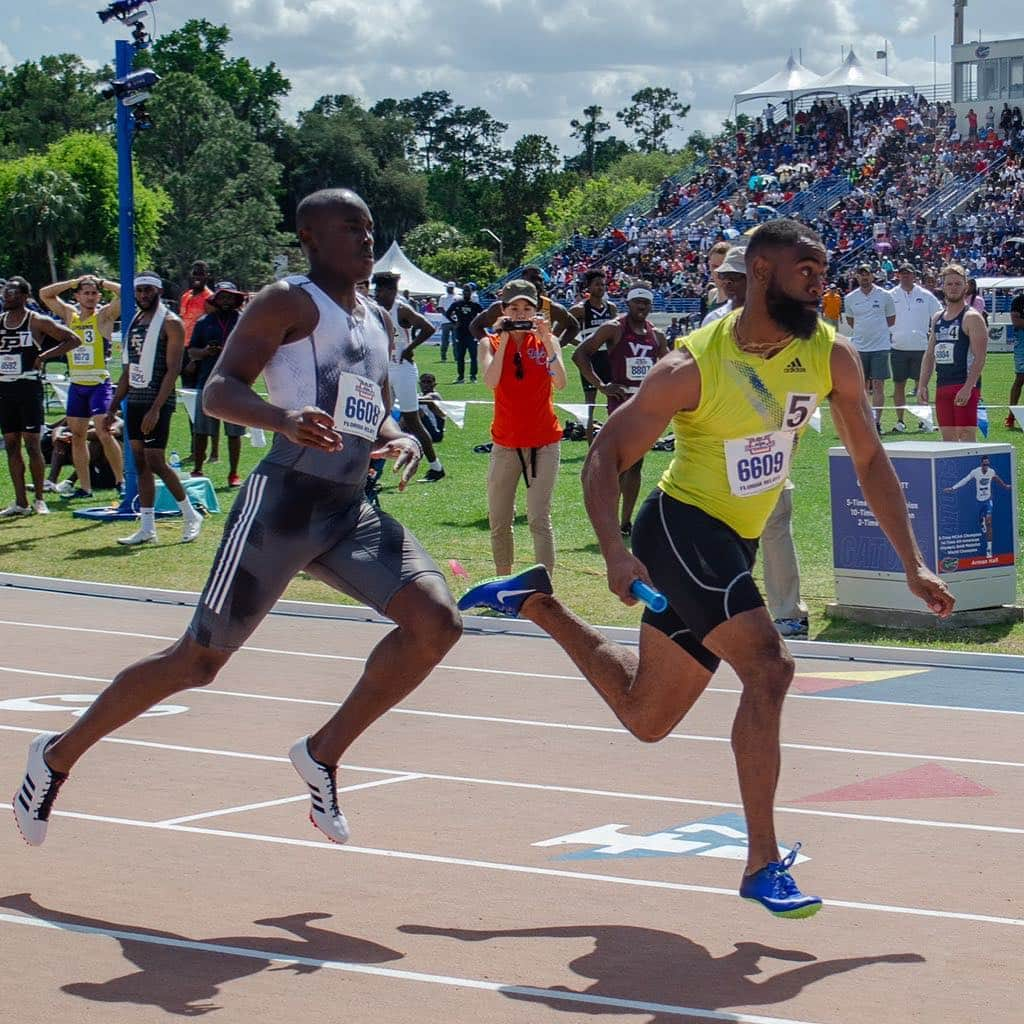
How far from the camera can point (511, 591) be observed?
17.9ft

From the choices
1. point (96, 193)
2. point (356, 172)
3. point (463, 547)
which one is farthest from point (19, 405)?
point (356, 172)

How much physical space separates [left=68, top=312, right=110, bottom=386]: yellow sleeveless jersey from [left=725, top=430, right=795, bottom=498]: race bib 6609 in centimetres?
1191

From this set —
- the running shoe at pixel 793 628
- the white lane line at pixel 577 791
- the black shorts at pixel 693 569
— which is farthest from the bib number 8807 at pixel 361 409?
the running shoe at pixel 793 628

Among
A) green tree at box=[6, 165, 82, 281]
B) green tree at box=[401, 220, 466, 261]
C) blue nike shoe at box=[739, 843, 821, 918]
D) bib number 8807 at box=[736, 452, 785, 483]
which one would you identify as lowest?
blue nike shoe at box=[739, 843, 821, 918]

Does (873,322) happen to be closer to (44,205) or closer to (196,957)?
(196,957)

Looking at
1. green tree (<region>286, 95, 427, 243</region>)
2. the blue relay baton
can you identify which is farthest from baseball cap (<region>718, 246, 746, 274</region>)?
green tree (<region>286, 95, 427, 243</region>)

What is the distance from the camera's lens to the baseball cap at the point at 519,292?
1135cm

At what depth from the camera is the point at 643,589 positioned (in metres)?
4.75

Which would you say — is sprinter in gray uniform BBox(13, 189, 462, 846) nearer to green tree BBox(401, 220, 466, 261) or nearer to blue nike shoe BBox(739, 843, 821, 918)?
blue nike shoe BBox(739, 843, 821, 918)

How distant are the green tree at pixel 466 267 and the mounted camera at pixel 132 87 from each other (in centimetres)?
6390

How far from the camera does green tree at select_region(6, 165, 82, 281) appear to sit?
72000 mm

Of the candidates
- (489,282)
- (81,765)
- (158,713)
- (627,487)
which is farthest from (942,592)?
(489,282)

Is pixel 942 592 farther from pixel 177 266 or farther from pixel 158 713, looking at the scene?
pixel 177 266

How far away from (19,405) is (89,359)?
101cm
